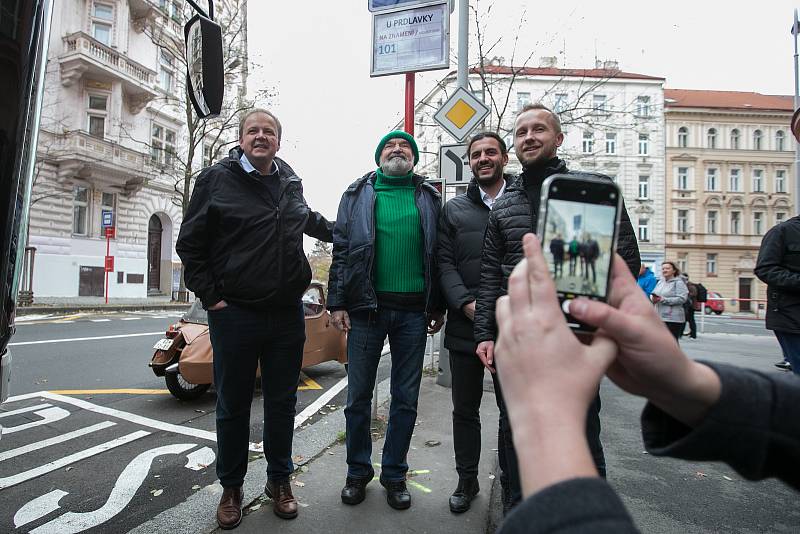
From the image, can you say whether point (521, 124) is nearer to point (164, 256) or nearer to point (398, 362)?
point (398, 362)

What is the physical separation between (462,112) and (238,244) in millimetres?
3984

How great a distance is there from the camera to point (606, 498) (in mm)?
579

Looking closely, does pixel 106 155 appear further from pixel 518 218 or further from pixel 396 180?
pixel 518 218

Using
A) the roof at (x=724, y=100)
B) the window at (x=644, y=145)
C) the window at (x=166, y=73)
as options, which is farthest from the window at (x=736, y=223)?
the window at (x=166, y=73)

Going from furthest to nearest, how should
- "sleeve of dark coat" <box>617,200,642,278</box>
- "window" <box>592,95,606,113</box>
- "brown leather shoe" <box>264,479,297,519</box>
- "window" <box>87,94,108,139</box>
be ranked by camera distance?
"window" <box>87,94,108,139</box> → "window" <box>592,95,606,113</box> → "brown leather shoe" <box>264,479,297,519</box> → "sleeve of dark coat" <box>617,200,642,278</box>

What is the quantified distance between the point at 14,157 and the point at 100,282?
2353 cm

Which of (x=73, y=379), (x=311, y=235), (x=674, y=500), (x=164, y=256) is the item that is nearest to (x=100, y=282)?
(x=164, y=256)

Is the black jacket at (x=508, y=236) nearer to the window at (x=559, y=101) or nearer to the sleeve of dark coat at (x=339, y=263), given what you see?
the sleeve of dark coat at (x=339, y=263)

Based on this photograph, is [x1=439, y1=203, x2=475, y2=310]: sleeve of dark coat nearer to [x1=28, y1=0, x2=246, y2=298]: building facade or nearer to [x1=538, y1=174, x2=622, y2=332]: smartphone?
[x1=538, y1=174, x2=622, y2=332]: smartphone

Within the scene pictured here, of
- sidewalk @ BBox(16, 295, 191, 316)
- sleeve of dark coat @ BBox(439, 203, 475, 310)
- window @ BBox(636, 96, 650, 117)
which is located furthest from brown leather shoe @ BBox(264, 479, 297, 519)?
sidewalk @ BBox(16, 295, 191, 316)

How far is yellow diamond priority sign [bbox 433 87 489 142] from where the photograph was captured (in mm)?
5844

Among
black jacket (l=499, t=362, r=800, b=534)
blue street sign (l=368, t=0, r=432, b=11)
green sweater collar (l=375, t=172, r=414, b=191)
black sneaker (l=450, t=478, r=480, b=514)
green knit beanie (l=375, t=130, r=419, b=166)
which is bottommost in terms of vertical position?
black sneaker (l=450, t=478, r=480, b=514)

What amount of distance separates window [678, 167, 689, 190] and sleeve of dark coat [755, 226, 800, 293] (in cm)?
4461

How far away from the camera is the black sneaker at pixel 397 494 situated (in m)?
2.72
